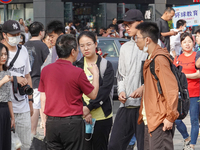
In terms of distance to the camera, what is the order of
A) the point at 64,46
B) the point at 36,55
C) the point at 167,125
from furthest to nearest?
the point at 36,55 → the point at 64,46 → the point at 167,125

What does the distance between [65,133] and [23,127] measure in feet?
5.26

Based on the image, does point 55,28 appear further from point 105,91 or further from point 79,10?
point 79,10

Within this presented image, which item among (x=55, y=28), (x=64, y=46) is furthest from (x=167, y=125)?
(x=55, y=28)

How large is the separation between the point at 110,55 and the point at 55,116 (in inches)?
316

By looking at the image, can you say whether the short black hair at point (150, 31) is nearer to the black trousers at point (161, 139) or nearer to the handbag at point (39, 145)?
the black trousers at point (161, 139)

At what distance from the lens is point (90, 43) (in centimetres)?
529

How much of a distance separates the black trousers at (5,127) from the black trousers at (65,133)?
2.87 feet

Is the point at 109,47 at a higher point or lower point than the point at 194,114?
higher

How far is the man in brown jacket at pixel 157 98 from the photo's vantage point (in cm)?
425

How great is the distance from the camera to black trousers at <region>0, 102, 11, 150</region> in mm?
5008

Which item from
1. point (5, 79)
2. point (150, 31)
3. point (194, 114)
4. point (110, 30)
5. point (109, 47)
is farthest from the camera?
point (110, 30)

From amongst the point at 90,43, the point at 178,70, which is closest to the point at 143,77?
the point at 178,70

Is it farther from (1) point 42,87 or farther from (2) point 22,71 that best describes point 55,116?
(2) point 22,71

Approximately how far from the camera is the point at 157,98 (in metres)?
4.37
